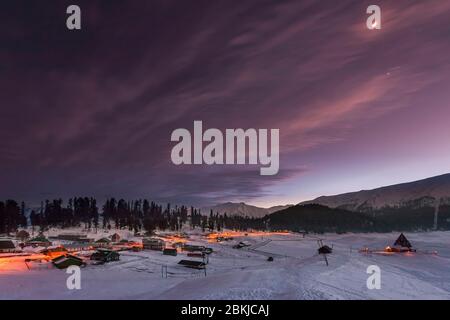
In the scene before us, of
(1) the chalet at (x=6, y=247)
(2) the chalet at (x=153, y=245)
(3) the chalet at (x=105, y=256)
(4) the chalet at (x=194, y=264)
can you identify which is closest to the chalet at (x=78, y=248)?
(1) the chalet at (x=6, y=247)

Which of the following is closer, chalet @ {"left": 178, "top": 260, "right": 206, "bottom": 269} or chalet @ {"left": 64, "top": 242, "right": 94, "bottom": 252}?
chalet @ {"left": 178, "top": 260, "right": 206, "bottom": 269}

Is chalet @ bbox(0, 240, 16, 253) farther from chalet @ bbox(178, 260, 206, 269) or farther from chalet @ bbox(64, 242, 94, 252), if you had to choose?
chalet @ bbox(178, 260, 206, 269)

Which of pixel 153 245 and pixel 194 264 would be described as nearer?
pixel 194 264

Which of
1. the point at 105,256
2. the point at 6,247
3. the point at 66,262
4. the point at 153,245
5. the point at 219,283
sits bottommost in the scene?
the point at 153,245

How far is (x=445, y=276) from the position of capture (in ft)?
209

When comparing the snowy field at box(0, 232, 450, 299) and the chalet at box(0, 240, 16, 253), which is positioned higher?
the snowy field at box(0, 232, 450, 299)

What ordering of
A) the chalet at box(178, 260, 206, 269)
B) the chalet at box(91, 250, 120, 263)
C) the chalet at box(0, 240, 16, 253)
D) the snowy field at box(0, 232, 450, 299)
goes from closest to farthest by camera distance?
the snowy field at box(0, 232, 450, 299), the chalet at box(178, 260, 206, 269), the chalet at box(91, 250, 120, 263), the chalet at box(0, 240, 16, 253)

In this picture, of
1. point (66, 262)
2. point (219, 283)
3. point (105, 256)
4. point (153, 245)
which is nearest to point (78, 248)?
point (153, 245)

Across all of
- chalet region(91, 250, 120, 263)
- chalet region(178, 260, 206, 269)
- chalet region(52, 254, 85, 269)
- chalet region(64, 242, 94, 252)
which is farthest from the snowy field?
chalet region(64, 242, 94, 252)

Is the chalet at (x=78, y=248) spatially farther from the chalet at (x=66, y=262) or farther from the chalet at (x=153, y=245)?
the chalet at (x=66, y=262)

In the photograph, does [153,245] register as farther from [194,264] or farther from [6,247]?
[6,247]

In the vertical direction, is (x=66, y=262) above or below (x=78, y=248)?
above

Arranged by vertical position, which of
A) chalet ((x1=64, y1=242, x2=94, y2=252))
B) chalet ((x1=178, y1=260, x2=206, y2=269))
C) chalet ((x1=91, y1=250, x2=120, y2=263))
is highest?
chalet ((x1=91, y1=250, x2=120, y2=263))
